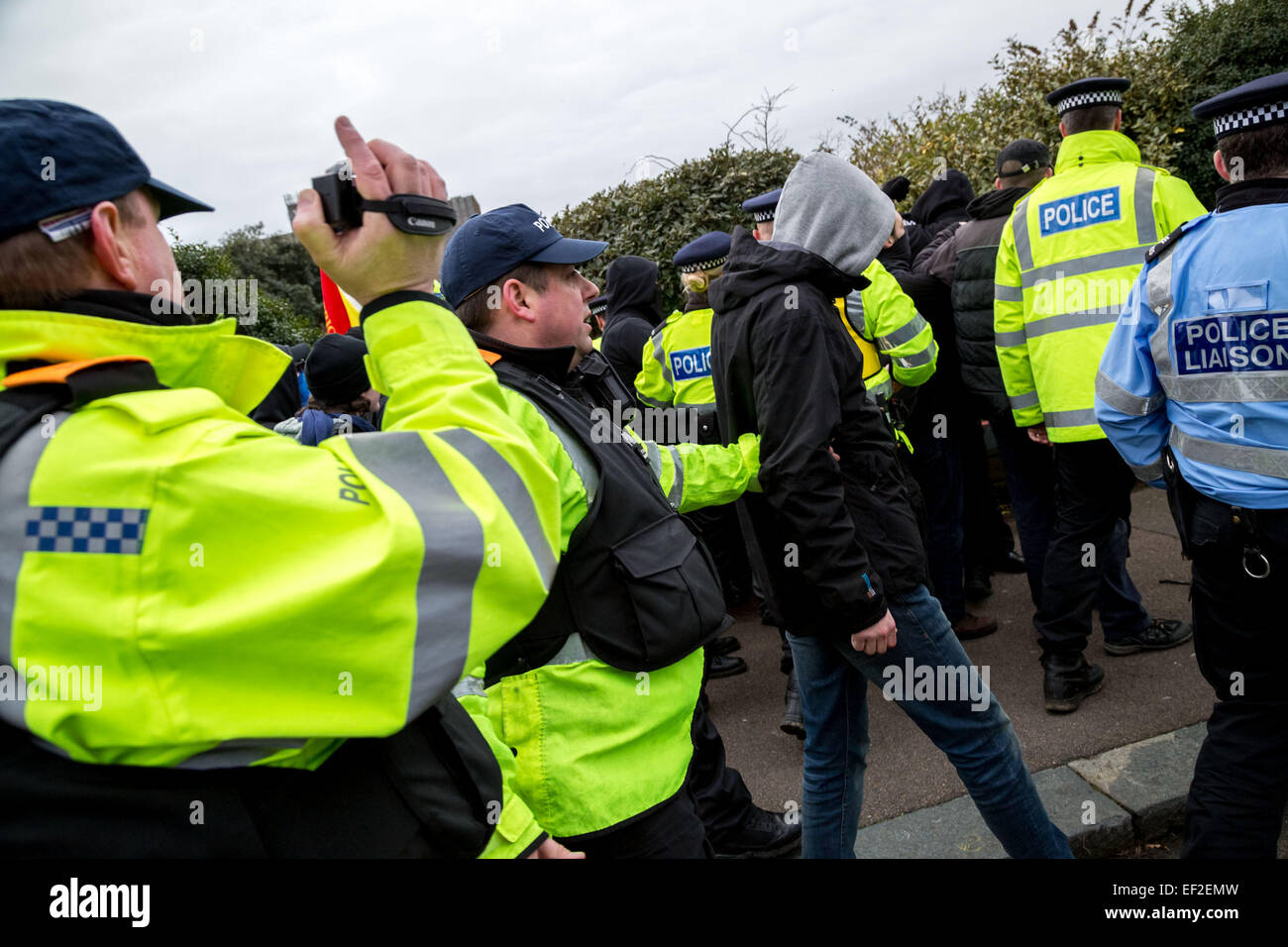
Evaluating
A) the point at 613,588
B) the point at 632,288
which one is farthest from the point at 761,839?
the point at 632,288

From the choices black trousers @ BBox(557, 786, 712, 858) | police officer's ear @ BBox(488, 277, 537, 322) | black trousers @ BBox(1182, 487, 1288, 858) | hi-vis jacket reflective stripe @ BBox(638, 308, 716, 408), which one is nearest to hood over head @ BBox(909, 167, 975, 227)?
hi-vis jacket reflective stripe @ BBox(638, 308, 716, 408)

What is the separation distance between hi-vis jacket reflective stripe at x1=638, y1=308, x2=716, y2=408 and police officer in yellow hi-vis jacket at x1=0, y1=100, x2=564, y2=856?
3548 mm

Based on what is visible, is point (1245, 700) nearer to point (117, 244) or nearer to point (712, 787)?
point (712, 787)

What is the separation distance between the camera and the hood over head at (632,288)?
5504 millimetres

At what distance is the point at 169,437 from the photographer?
3.12ft

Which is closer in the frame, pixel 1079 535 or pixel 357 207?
pixel 357 207

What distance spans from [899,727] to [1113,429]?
1.77 metres

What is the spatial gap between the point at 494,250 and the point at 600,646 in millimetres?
978

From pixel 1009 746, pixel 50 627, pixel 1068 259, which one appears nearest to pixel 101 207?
pixel 50 627

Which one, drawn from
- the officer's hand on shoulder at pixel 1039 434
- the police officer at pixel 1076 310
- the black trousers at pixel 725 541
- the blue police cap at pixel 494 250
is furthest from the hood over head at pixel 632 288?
the blue police cap at pixel 494 250

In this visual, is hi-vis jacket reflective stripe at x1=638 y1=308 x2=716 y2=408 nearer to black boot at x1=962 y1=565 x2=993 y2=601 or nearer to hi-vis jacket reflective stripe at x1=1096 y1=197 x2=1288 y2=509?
black boot at x1=962 y1=565 x2=993 y2=601

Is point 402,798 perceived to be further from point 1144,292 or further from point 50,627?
point 1144,292

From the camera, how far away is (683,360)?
477cm

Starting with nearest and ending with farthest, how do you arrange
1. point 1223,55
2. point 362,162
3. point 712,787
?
point 362,162 < point 712,787 < point 1223,55
